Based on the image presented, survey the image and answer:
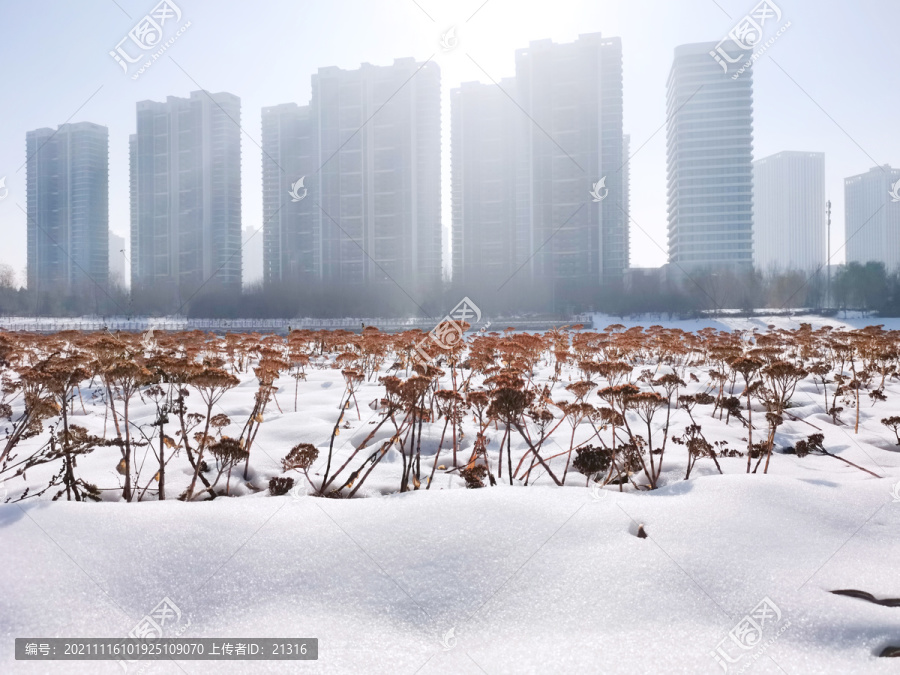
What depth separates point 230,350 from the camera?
352 inches

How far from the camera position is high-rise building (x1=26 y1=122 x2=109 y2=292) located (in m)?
54.6

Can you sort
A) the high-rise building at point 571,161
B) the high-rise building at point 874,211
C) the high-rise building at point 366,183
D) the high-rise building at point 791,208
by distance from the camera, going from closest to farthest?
the high-rise building at point 571,161, the high-rise building at point 366,183, the high-rise building at point 874,211, the high-rise building at point 791,208

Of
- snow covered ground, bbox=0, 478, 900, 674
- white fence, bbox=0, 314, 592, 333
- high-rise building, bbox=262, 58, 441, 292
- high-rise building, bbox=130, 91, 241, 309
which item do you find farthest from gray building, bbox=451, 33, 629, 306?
snow covered ground, bbox=0, 478, 900, 674

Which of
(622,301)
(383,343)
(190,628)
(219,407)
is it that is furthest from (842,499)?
(622,301)

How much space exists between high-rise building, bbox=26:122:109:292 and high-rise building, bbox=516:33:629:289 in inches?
2127

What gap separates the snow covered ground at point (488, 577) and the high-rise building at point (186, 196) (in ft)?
211

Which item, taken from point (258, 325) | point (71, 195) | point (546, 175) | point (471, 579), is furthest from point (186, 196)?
point (471, 579)

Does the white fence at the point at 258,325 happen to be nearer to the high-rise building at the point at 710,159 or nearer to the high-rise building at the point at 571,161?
the high-rise building at the point at 571,161

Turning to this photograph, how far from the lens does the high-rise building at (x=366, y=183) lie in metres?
61.9

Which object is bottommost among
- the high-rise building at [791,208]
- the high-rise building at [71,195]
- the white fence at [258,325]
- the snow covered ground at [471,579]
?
the snow covered ground at [471,579]

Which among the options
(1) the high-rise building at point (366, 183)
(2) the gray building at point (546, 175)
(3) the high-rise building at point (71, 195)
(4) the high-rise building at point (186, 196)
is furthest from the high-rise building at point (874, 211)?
(3) the high-rise building at point (71, 195)

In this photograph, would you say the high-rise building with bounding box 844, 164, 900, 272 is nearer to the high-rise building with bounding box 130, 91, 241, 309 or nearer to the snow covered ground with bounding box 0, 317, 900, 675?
the high-rise building with bounding box 130, 91, 241, 309

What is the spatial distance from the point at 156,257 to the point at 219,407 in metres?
74.1

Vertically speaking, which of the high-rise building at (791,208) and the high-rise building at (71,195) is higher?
the high-rise building at (791,208)
